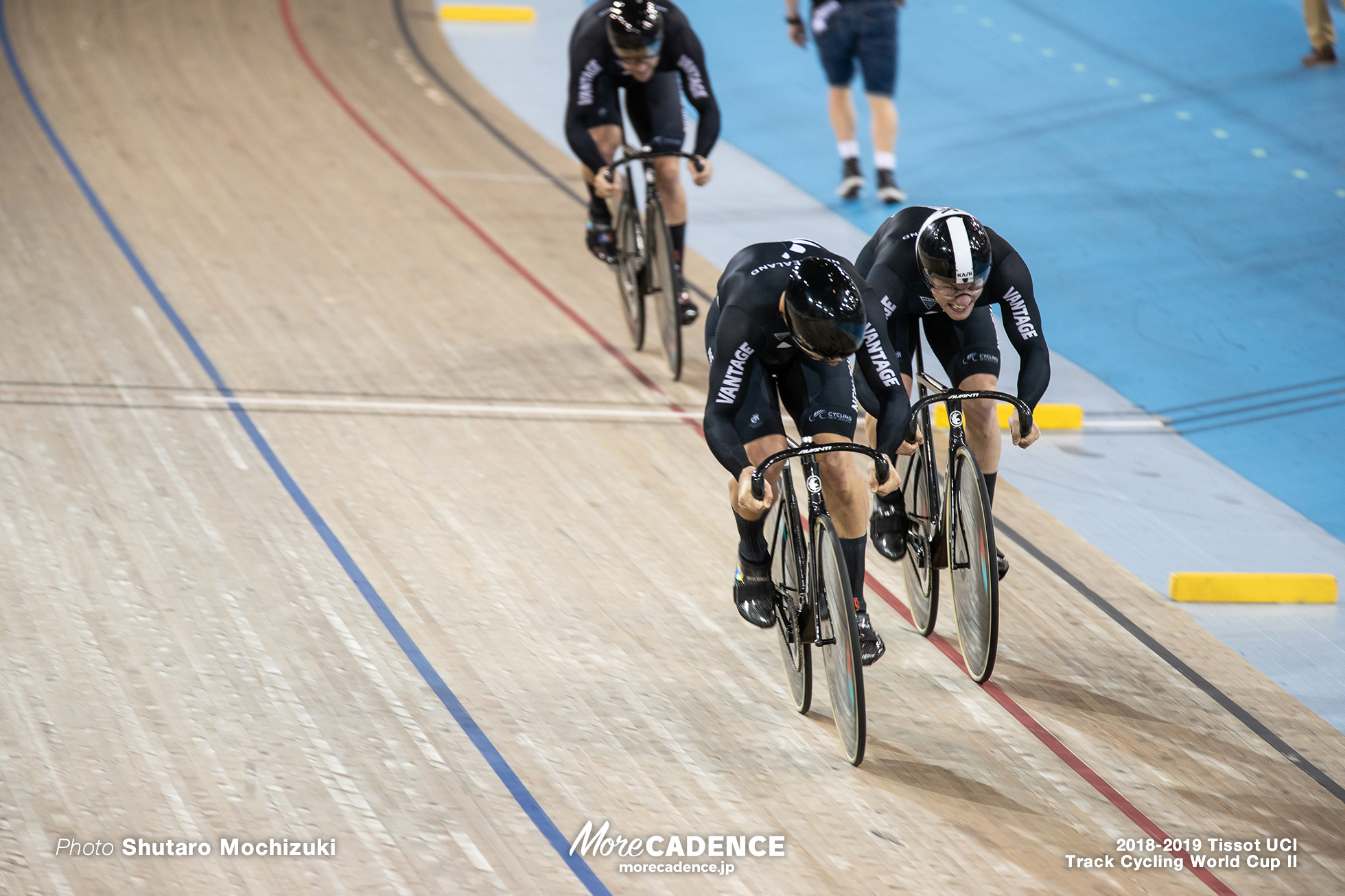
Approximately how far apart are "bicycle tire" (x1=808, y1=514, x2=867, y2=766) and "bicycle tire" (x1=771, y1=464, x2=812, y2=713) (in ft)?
0.23

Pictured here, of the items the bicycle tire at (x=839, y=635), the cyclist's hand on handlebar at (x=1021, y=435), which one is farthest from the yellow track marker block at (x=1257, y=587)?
the bicycle tire at (x=839, y=635)

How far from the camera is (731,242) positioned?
278 inches

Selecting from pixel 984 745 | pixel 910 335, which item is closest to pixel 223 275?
pixel 910 335

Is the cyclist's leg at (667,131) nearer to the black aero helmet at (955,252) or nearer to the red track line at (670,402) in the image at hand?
the red track line at (670,402)

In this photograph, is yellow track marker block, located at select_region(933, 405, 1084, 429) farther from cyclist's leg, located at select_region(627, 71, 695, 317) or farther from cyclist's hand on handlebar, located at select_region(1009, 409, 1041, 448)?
cyclist's hand on handlebar, located at select_region(1009, 409, 1041, 448)

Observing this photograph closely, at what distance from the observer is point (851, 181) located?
7.61 meters

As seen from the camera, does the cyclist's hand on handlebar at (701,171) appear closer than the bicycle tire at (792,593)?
No

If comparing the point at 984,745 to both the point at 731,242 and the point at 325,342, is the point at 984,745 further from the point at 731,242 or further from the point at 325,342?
the point at 731,242

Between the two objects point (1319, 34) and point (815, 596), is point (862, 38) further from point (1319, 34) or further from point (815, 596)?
point (815, 596)

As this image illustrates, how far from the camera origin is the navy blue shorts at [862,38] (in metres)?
7.35

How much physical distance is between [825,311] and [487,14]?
27.4 feet

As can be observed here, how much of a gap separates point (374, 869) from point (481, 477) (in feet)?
6.66

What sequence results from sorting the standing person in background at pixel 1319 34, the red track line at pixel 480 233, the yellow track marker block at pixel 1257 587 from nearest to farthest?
the yellow track marker block at pixel 1257 587 → the red track line at pixel 480 233 → the standing person in background at pixel 1319 34

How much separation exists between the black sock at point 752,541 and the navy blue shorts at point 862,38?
14.8ft
